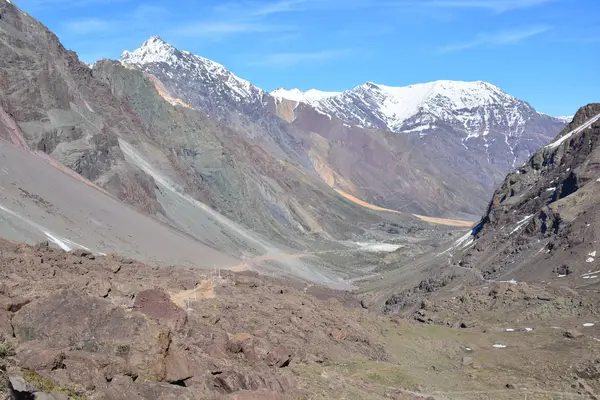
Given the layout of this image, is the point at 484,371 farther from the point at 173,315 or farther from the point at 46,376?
the point at 46,376

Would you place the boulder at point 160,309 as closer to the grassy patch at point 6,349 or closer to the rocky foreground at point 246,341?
the rocky foreground at point 246,341

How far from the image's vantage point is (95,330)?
16609mm

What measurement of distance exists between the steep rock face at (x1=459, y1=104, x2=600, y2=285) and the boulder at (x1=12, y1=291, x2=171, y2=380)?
3706 cm

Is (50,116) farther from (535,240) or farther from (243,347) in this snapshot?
(243,347)

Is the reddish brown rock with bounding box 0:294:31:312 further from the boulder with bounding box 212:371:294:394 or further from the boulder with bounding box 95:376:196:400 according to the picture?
the boulder with bounding box 212:371:294:394

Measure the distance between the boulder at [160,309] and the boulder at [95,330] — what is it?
2.62m

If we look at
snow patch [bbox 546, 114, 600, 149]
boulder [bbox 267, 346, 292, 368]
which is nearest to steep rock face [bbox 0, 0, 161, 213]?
snow patch [bbox 546, 114, 600, 149]

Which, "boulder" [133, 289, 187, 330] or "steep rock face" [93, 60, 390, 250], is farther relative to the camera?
"steep rock face" [93, 60, 390, 250]

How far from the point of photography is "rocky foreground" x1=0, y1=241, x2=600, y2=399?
14.0m

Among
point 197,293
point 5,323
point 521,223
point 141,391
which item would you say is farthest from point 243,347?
point 521,223

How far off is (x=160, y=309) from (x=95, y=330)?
420 centimetres

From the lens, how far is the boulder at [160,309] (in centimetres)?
2028

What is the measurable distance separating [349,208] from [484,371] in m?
136

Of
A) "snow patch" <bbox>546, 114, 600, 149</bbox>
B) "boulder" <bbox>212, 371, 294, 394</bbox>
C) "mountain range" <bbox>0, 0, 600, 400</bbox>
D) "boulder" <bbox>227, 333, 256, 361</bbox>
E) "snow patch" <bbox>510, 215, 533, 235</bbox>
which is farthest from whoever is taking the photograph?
"snow patch" <bbox>546, 114, 600, 149</bbox>
